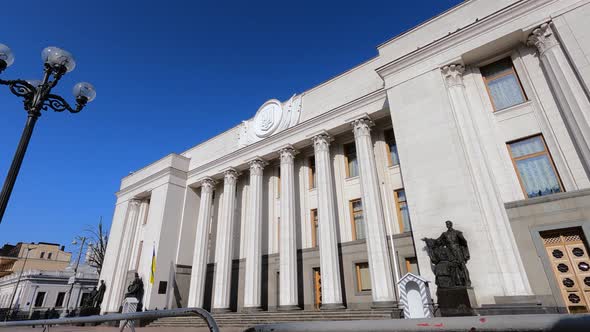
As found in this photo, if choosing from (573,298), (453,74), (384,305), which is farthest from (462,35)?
(384,305)

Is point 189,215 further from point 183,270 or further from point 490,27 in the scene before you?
point 490,27

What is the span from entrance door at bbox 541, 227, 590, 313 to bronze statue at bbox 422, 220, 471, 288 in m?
2.15

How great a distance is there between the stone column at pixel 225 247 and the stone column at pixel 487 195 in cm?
1218

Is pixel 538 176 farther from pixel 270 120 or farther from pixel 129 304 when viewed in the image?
pixel 129 304

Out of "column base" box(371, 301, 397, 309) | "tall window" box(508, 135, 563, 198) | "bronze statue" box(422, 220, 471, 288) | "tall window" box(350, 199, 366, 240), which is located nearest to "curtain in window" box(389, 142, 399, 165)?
"tall window" box(350, 199, 366, 240)

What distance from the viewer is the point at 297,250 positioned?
50.0 ft

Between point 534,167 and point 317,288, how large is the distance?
31.3ft

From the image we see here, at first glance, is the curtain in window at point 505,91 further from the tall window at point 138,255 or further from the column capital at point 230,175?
the tall window at point 138,255

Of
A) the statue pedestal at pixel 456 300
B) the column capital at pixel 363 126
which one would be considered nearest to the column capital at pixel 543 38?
the column capital at pixel 363 126

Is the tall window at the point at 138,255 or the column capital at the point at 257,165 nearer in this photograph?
the column capital at the point at 257,165

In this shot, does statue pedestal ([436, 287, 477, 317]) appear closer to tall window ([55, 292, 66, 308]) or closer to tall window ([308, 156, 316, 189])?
tall window ([308, 156, 316, 189])

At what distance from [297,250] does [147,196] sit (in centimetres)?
1305

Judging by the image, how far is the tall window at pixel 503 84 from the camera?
10.6 meters

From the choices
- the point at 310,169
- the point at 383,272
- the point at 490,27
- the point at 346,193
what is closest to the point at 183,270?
the point at 310,169
